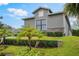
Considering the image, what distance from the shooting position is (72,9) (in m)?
2.58

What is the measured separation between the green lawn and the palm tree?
0.29m

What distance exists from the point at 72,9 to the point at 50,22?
31cm

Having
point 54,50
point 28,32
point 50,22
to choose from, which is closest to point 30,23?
point 28,32

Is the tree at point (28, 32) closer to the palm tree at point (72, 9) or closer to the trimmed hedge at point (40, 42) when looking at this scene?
the trimmed hedge at point (40, 42)

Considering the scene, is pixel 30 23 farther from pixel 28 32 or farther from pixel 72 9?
pixel 72 9

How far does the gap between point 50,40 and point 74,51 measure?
0.32 metres

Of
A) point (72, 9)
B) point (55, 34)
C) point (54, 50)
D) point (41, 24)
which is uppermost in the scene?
point (72, 9)

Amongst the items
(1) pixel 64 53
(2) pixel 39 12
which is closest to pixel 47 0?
(2) pixel 39 12

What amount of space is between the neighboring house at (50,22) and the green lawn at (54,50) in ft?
0.32

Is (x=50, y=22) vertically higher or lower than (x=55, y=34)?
higher

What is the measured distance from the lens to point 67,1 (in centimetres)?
260

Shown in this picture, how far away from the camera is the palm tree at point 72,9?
258 centimetres

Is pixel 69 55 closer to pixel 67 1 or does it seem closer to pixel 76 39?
pixel 76 39

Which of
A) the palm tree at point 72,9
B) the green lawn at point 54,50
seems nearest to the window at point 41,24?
the green lawn at point 54,50
